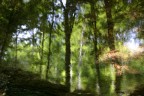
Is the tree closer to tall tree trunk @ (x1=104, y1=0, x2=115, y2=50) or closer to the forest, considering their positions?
the forest

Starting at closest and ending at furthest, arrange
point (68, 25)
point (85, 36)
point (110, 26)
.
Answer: point (110, 26), point (85, 36), point (68, 25)

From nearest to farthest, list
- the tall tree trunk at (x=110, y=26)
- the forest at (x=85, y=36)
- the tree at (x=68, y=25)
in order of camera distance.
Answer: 1. the forest at (x=85, y=36)
2. the tall tree trunk at (x=110, y=26)
3. the tree at (x=68, y=25)

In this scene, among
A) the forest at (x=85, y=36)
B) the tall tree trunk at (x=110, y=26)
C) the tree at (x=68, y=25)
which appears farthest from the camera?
the tree at (x=68, y=25)

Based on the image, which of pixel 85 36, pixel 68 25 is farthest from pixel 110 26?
pixel 68 25

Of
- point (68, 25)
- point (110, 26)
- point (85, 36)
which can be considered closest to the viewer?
point (110, 26)

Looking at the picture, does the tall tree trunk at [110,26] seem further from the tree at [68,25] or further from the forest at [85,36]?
the tree at [68,25]

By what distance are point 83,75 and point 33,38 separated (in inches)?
535

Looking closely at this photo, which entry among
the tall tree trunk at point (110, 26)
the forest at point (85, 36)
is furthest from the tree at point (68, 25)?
the tall tree trunk at point (110, 26)

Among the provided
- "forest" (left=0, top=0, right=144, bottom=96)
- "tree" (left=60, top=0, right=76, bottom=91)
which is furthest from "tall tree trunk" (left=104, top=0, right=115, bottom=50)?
"tree" (left=60, top=0, right=76, bottom=91)

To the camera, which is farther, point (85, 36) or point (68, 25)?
point (68, 25)

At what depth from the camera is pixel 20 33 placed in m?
24.5

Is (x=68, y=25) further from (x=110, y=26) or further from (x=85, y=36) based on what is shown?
(x=110, y=26)

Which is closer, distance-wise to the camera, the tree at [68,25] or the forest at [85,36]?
the forest at [85,36]

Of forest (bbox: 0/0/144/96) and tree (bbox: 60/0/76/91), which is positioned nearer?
forest (bbox: 0/0/144/96)
